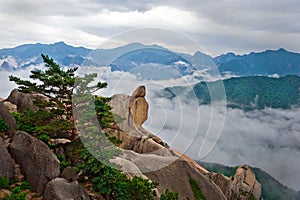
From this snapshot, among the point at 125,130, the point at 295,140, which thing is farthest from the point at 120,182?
the point at 295,140

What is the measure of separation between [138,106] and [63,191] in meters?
21.2

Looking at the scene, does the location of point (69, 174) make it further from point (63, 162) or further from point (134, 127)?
point (134, 127)

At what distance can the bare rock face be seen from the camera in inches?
1412

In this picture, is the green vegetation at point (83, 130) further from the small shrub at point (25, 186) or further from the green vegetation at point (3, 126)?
the green vegetation at point (3, 126)

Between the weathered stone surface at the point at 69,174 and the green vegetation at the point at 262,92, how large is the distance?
442ft

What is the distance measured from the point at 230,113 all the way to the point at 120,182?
159m

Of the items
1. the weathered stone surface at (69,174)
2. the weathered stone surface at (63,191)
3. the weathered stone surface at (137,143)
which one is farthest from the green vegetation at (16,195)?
the weathered stone surface at (137,143)

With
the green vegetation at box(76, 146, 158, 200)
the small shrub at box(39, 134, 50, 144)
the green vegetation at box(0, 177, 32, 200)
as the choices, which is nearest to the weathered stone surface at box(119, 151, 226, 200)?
the green vegetation at box(76, 146, 158, 200)

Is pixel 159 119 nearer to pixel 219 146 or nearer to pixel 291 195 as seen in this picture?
pixel 291 195

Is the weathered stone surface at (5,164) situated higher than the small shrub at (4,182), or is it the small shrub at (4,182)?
the weathered stone surface at (5,164)

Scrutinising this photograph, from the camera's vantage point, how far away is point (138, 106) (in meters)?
36.4

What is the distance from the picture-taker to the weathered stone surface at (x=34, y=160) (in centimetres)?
1736

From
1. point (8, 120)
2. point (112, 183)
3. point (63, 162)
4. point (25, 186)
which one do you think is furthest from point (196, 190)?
point (8, 120)

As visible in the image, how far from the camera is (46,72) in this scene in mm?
19859
